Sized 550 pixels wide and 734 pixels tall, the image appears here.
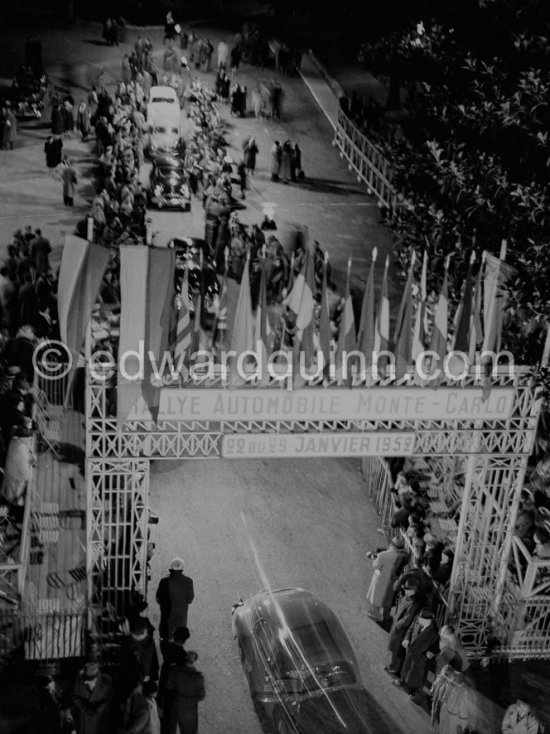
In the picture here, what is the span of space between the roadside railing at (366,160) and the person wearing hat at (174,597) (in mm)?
17867

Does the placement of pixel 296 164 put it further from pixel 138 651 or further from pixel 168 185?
pixel 138 651

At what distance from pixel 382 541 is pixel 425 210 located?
1009 cm

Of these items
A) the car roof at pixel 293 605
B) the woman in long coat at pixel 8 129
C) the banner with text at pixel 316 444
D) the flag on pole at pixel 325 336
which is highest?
the woman in long coat at pixel 8 129

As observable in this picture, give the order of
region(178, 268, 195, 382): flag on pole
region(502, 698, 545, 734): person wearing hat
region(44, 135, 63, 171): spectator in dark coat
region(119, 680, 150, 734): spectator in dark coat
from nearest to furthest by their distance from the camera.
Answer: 1. region(119, 680, 150, 734): spectator in dark coat
2. region(502, 698, 545, 734): person wearing hat
3. region(178, 268, 195, 382): flag on pole
4. region(44, 135, 63, 171): spectator in dark coat

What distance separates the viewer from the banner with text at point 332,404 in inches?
522

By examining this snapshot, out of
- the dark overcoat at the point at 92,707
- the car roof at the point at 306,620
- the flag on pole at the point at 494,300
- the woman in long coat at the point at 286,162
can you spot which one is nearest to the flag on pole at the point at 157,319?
the car roof at the point at 306,620

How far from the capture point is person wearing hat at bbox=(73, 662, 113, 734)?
1204 cm

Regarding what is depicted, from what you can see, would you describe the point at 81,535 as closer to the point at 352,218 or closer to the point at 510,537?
the point at 510,537

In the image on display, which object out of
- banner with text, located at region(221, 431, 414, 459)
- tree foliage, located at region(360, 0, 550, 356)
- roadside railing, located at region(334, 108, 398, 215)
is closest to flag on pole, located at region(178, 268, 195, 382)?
banner with text, located at region(221, 431, 414, 459)

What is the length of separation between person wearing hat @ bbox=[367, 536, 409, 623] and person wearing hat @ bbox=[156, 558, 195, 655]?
305 cm

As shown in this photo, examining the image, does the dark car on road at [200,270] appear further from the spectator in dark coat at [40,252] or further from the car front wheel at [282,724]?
the car front wheel at [282,724]

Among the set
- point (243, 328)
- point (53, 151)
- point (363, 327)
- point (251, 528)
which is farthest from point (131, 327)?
point (53, 151)

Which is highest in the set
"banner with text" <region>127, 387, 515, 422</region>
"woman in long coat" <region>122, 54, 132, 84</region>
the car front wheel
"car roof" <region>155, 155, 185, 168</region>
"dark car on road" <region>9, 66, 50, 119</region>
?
"woman in long coat" <region>122, 54, 132, 84</region>

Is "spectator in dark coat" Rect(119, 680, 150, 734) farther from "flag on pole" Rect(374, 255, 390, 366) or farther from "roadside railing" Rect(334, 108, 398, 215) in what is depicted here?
"roadside railing" Rect(334, 108, 398, 215)
